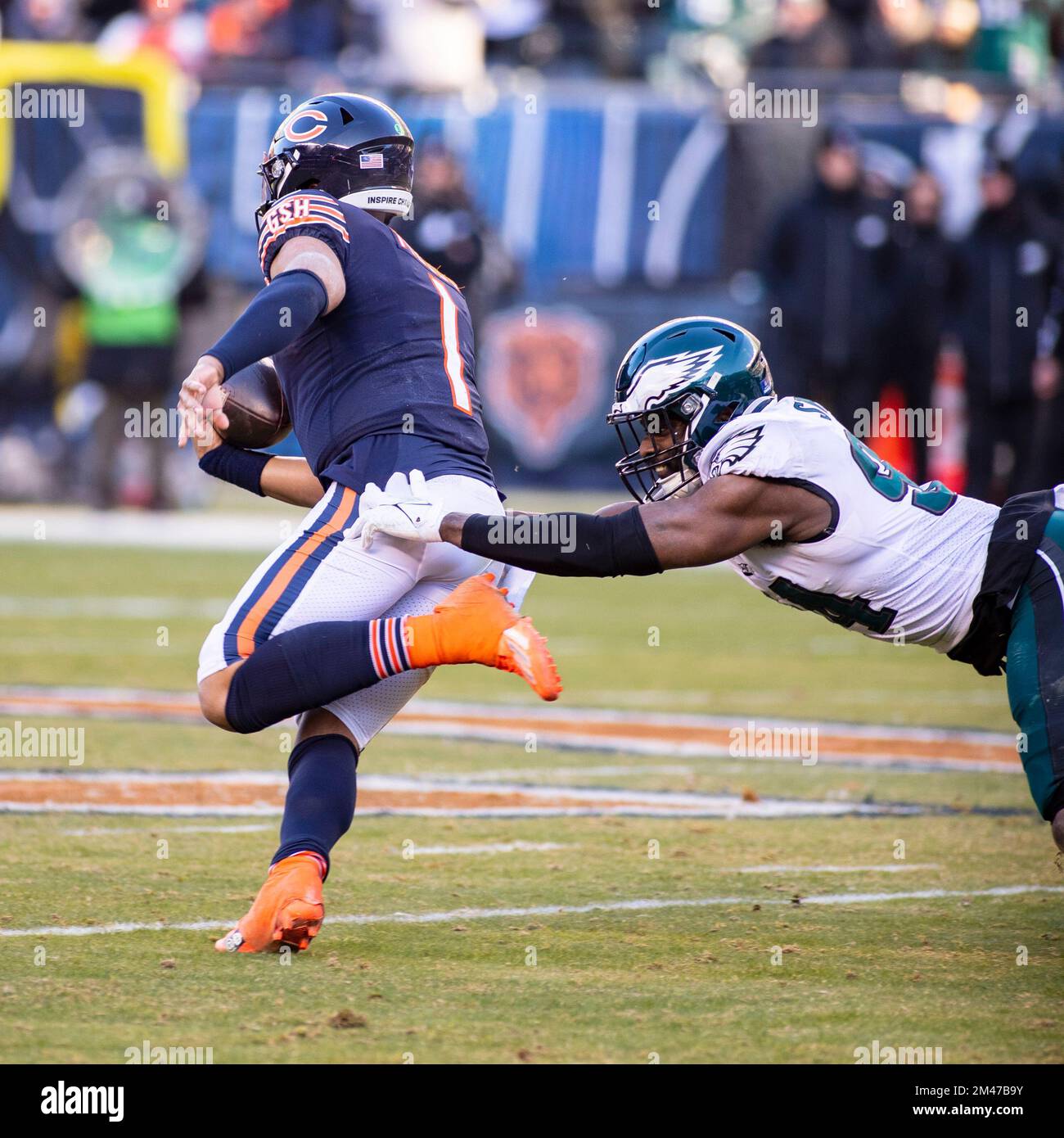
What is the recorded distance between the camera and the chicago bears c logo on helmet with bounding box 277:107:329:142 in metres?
4.50

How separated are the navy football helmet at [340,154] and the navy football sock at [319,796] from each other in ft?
3.97

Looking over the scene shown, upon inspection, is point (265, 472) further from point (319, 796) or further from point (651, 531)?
point (651, 531)

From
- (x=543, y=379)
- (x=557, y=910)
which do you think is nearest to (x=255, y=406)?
(x=557, y=910)

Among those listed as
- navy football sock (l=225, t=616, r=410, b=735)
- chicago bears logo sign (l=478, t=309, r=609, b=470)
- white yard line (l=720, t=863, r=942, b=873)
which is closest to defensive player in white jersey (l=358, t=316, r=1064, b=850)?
navy football sock (l=225, t=616, r=410, b=735)

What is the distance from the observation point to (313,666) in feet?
13.5

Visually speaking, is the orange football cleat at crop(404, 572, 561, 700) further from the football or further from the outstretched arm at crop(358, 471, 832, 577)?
the football

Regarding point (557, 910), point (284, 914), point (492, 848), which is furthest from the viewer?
point (492, 848)

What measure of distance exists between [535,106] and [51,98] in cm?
427

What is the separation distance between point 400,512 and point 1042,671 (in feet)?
4.51

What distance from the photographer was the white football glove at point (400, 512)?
4.11 metres

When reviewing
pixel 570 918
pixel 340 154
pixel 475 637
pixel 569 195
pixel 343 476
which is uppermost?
pixel 569 195

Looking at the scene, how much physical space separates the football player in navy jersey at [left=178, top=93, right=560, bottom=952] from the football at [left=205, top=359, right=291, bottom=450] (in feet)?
0.23
